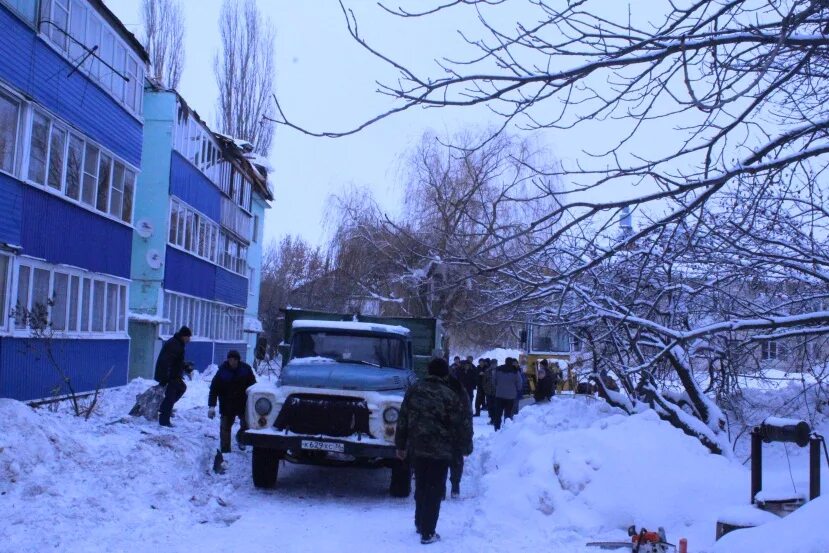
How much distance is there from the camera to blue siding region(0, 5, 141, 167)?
570 inches

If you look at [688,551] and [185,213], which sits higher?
[185,213]

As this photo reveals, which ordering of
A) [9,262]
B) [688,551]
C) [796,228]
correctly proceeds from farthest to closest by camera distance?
[9,262] → [796,228] → [688,551]

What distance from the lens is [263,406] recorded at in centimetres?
1061


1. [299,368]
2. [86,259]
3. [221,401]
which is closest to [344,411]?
[299,368]

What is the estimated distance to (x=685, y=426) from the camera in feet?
37.5

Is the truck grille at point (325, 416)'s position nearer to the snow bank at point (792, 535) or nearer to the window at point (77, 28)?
the snow bank at point (792, 535)

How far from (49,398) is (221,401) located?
17.6 feet

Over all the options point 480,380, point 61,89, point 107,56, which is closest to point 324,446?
point 61,89

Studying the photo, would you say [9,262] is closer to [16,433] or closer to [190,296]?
[16,433]

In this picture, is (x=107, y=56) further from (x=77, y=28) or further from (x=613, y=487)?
(x=613, y=487)

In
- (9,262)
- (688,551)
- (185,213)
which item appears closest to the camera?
(688,551)

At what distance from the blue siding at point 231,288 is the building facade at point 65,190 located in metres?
11.5

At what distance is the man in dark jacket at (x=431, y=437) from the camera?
8148mm

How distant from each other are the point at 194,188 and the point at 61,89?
11.4 m
